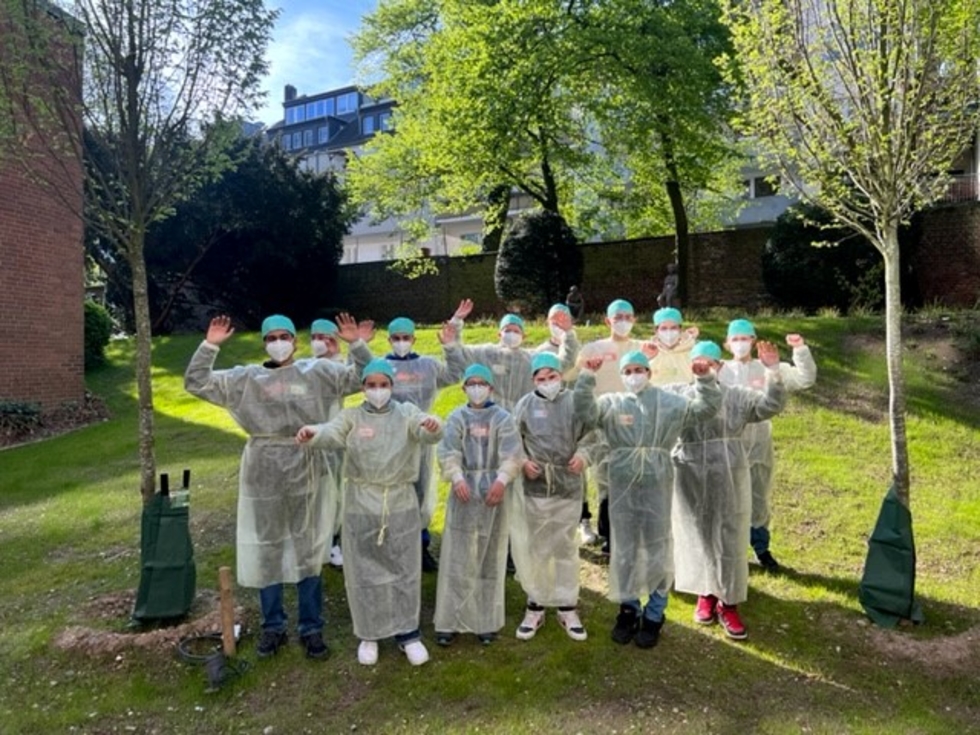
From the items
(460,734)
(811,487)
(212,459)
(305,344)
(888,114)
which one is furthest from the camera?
(305,344)

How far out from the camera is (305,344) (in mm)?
16750

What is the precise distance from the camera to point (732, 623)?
4527 mm

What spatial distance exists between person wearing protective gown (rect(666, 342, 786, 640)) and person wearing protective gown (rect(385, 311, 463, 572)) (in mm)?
1809

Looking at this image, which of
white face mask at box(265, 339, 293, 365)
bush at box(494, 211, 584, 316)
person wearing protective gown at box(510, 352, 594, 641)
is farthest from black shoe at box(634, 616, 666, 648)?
bush at box(494, 211, 584, 316)

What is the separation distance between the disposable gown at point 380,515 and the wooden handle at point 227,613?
68cm

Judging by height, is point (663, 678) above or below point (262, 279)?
below

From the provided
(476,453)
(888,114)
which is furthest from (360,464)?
(888,114)

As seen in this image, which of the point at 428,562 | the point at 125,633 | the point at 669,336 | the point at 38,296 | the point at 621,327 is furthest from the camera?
the point at 38,296

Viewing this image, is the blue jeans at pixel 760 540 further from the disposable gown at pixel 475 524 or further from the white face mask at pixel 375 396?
the white face mask at pixel 375 396

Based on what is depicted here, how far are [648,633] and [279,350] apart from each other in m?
2.81

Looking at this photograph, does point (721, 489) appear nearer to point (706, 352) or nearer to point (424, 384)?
point (706, 352)

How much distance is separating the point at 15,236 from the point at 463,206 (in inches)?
353

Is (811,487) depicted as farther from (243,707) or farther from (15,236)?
(15,236)

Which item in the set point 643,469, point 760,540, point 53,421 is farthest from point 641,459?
point 53,421
